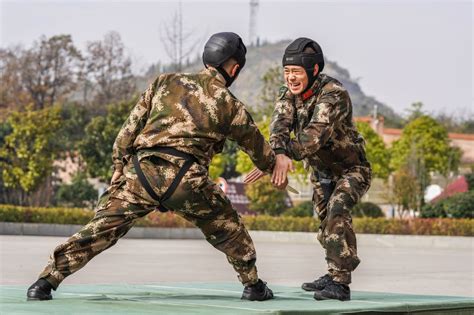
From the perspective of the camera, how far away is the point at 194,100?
692cm

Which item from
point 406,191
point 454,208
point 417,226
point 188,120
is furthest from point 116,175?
point 406,191

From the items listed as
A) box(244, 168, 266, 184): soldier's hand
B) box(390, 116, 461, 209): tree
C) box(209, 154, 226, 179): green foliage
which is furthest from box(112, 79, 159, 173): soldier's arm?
box(390, 116, 461, 209): tree

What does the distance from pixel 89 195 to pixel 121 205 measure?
1418 inches

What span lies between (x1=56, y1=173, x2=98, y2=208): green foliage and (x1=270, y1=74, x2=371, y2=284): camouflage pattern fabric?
34.5 meters

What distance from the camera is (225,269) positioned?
14.9 metres

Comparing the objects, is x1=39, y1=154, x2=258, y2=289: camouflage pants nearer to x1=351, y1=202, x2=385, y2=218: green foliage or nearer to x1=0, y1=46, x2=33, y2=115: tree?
x1=351, y1=202, x2=385, y2=218: green foliage

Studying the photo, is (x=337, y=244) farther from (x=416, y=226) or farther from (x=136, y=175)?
(x=416, y=226)

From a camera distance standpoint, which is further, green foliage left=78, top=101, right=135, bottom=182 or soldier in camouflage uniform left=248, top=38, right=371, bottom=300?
green foliage left=78, top=101, right=135, bottom=182

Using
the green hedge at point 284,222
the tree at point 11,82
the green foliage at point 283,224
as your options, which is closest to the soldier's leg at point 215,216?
the green hedge at point 284,222

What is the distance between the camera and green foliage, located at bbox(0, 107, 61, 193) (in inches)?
1375

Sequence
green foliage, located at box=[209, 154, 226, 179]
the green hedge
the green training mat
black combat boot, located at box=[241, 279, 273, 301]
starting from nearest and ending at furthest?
the green training mat → black combat boot, located at box=[241, 279, 273, 301] → the green hedge → green foliage, located at box=[209, 154, 226, 179]

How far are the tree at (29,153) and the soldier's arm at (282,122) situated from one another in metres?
27.4

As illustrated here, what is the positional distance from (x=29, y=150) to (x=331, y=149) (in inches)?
1150

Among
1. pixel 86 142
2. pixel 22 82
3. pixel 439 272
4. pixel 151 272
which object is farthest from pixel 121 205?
pixel 22 82
